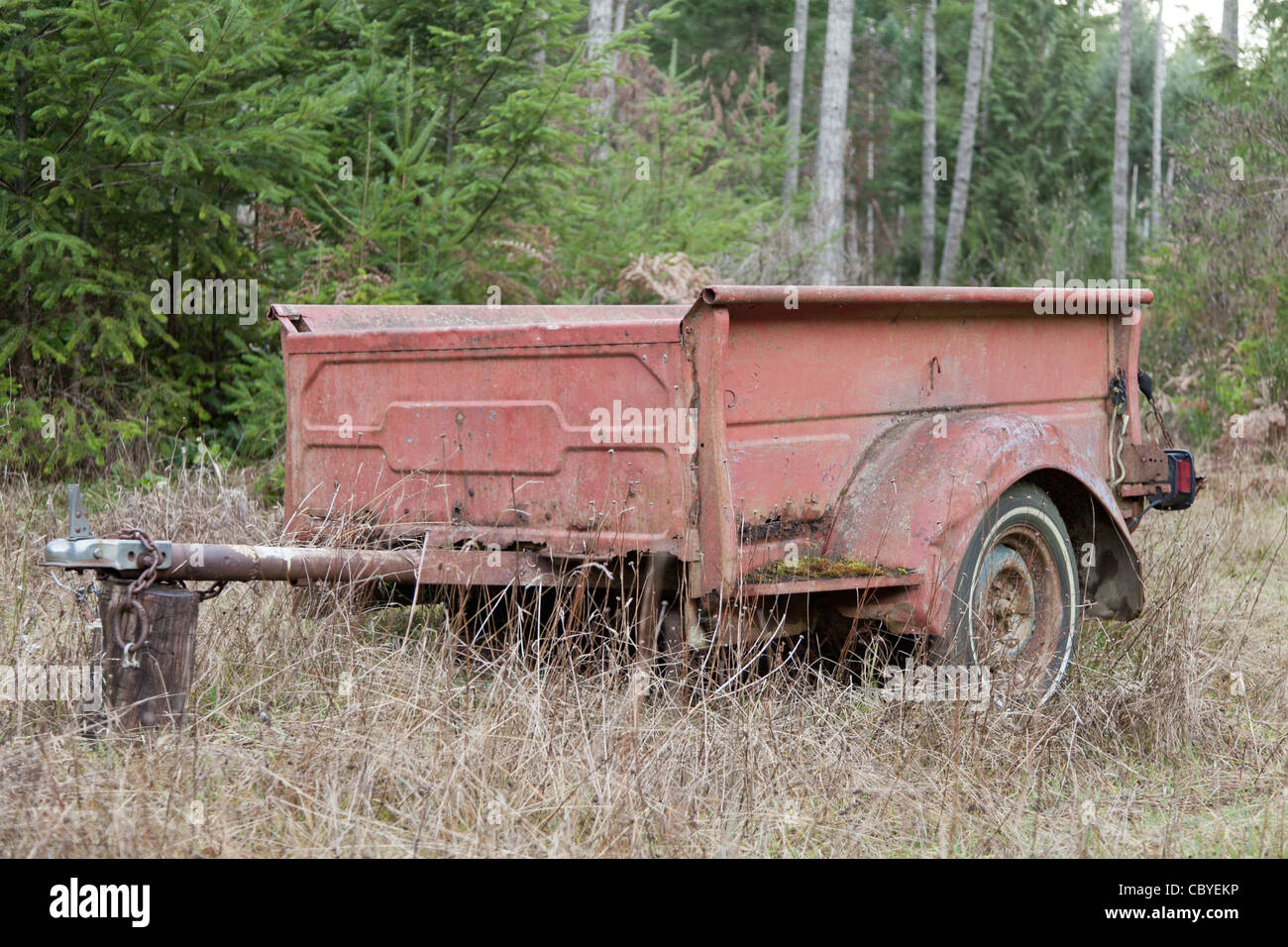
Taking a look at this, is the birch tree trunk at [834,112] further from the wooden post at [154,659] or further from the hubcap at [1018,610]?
the wooden post at [154,659]

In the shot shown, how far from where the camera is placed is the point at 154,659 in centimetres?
338

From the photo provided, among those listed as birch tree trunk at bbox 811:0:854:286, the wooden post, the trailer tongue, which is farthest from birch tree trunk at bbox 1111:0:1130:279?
the wooden post

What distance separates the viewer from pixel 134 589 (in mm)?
3270

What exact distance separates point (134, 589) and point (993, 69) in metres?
26.3

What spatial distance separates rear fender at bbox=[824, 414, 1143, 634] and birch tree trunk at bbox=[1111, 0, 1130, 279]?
14485 millimetres

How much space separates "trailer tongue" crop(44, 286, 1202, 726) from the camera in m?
3.60

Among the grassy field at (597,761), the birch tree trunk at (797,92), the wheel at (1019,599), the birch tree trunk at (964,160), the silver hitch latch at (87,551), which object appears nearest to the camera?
the grassy field at (597,761)

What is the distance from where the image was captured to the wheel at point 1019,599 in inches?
157

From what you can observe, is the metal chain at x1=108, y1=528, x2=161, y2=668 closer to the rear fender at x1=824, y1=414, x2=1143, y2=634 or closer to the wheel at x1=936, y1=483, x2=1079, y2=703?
the rear fender at x1=824, y1=414, x2=1143, y2=634

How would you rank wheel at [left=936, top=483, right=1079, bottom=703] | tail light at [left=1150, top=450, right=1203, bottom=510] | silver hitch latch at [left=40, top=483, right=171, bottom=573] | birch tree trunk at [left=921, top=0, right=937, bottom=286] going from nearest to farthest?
silver hitch latch at [left=40, top=483, right=171, bottom=573] → wheel at [left=936, top=483, right=1079, bottom=703] → tail light at [left=1150, top=450, right=1203, bottom=510] → birch tree trunk at [left=921, top=0, right=937, bottom=286]

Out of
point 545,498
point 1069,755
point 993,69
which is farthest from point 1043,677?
point 993,69

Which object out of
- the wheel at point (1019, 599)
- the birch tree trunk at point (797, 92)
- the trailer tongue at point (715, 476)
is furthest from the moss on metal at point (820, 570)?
the birch tree trunk at point (797, 92)

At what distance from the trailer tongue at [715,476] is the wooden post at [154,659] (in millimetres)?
19
